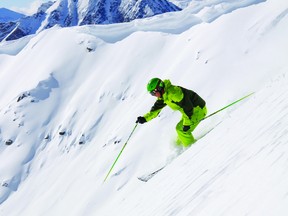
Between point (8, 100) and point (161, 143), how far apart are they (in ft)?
100.0

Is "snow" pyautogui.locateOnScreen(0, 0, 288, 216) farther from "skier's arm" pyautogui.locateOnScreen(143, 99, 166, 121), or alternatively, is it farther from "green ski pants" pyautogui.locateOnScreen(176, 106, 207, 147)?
"skier's arm" pyautogui.locateOnScreen(143, 99, 166, 121)

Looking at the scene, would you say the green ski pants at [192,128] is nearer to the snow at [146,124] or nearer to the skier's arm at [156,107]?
the snow at [146,124]

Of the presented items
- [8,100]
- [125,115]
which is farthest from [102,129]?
[8,100]

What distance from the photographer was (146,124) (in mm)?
31344

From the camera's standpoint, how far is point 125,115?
1515 inches

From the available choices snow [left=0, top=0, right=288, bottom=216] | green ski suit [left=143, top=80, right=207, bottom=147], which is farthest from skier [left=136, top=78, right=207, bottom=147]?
snow [left=0, top=0, right=288, bottom=216]

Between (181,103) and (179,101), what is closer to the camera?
(179,101)

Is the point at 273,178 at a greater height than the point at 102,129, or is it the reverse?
the point at 273,178

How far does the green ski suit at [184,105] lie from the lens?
10.4 meters

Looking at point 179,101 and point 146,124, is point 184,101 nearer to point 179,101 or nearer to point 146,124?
point 179,101

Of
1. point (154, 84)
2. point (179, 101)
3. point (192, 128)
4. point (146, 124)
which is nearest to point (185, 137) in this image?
point (192, 128)

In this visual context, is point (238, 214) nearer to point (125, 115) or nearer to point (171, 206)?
point (171, 206)

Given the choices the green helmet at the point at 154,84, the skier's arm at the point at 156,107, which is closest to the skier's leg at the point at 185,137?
the skier's arm at the point at 156,107

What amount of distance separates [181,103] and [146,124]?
20.8 metres
